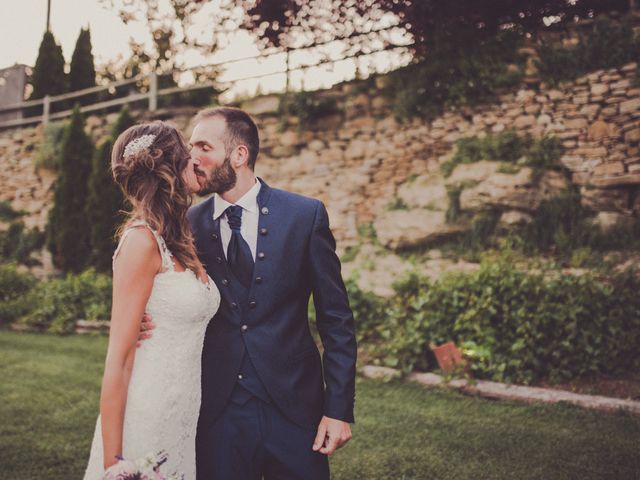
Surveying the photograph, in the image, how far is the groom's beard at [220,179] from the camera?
7.14ft

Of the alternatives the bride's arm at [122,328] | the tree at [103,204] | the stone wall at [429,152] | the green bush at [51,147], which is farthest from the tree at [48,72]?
the bride's arm at [122,328]

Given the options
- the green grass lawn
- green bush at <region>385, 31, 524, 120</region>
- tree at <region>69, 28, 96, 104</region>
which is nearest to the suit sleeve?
the green grass lawn

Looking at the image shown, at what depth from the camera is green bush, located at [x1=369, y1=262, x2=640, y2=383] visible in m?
4.91

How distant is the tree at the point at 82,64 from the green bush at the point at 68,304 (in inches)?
382

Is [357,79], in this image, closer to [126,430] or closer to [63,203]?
[63,203]

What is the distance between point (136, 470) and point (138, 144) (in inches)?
44.9

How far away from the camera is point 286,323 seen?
2025 millimetres

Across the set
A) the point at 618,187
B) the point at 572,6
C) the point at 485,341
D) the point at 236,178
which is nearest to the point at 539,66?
the point at 572,6

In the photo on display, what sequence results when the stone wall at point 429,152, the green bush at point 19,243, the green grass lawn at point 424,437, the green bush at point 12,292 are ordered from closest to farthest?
the green grass lawn at point 424,437 < the stone wall at point 429,152 < the green bush at point 12,292 < the green bush at point 19,243

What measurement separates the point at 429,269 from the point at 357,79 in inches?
150

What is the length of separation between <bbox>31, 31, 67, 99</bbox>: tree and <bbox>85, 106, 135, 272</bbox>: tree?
260 inches

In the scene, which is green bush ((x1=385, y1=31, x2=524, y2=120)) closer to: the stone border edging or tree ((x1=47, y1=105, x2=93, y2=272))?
the stone border edging

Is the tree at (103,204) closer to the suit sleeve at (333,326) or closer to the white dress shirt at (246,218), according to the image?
the white dress shirt at (246,218)

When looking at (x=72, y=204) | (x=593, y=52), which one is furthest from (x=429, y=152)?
(x=72, y=204)
